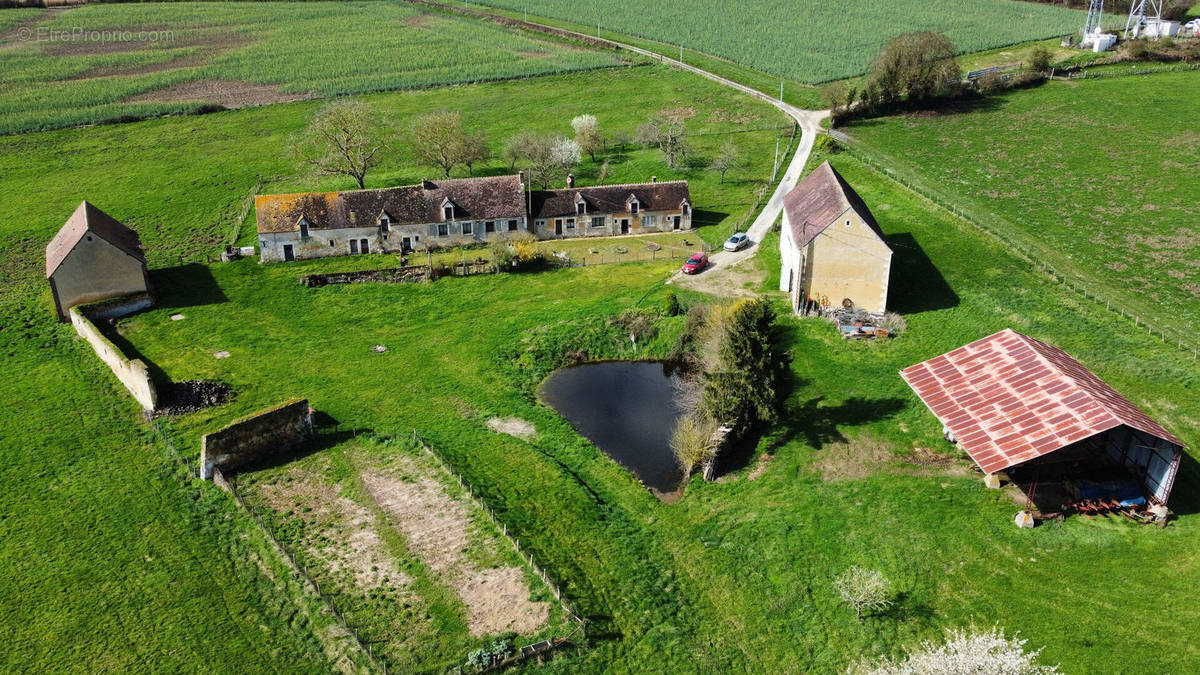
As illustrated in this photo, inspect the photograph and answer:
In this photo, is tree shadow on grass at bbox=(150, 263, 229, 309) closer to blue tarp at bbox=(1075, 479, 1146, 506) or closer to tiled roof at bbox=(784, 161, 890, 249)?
tiled roof at bbox=(784, 161, 890, 249)

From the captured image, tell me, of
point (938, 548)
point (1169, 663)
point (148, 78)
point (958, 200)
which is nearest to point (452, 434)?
point (938, 548)

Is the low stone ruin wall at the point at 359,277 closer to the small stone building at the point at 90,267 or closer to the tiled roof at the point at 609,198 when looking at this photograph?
the small stone building at the point at 90,267

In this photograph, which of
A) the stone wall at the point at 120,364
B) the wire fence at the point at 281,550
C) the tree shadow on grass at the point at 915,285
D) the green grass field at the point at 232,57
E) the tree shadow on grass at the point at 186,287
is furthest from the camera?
the green grass field at the point at 232,57

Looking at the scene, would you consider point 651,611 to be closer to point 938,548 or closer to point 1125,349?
point 938,548

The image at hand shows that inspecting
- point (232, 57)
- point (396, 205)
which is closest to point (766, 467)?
point (396, 205)

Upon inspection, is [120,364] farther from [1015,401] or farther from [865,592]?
[1015,401]

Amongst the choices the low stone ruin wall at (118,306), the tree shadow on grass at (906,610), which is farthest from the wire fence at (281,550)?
the tree shadow on grass at (906,610)

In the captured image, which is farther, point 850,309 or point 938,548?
point 850,309
